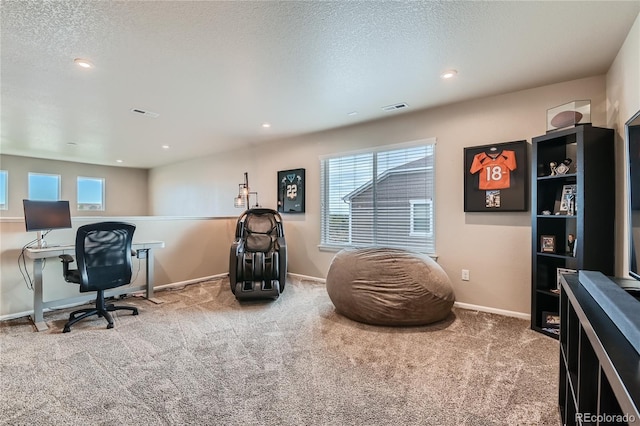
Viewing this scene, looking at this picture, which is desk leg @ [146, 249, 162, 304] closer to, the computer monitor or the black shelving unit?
the computer monitor

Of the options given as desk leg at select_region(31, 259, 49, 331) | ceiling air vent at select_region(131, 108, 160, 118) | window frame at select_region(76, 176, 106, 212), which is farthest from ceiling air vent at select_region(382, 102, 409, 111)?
window frame at select_region(76, 176, 106, 212)

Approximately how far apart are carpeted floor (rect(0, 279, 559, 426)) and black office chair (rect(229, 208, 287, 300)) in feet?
1.68

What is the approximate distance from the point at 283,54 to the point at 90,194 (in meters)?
7.97

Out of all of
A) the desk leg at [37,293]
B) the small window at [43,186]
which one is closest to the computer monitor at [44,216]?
the desk leg at [37,293]

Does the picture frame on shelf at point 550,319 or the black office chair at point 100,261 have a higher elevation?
the black office chair at point 100,261

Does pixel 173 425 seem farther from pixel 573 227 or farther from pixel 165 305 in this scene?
pixel 573 227

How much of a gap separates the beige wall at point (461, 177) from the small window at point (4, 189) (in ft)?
21.8

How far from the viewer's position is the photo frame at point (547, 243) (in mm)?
2818

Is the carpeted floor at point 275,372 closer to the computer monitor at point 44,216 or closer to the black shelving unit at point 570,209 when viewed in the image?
the black shelving unit at point 570,209

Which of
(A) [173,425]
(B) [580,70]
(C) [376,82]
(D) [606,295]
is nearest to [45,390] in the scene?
(A) [173,425]

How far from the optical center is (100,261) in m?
2.96

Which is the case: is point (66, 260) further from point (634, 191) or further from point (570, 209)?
point (570, 209)

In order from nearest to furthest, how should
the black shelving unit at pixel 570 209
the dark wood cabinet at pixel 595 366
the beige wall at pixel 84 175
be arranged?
the dark wood cabinet at pixel 595 366 < the black shelving unit at pixel 570 209 < the beige wall at pixel 84 175

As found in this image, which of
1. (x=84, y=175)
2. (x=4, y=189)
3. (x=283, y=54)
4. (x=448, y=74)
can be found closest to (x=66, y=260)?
(x=283, y=54)
